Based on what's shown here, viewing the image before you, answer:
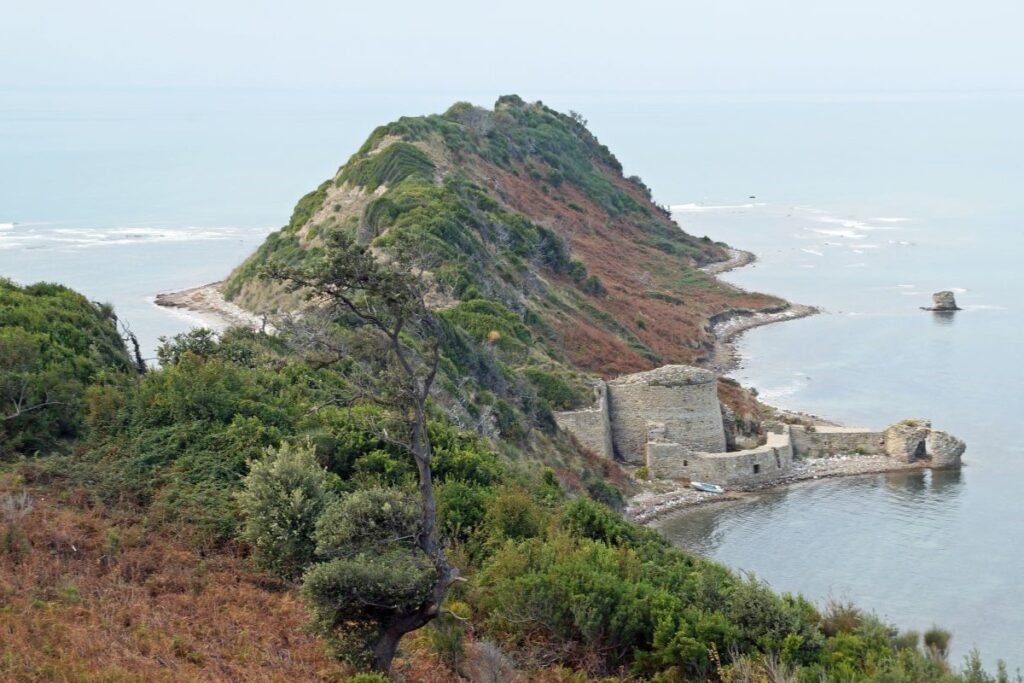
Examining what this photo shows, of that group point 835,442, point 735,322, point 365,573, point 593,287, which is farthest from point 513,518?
point 735,322

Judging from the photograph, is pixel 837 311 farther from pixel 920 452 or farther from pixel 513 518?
pixel 513 518

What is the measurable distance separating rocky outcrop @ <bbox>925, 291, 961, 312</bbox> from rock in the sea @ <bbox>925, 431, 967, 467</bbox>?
31683 mm

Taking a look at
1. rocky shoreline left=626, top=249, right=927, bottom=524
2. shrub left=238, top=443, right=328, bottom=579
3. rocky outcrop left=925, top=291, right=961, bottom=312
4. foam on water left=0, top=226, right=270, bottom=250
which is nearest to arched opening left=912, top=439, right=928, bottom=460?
rocky shoreline left=626, top=249, right=927, bottom=524

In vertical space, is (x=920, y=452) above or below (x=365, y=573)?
below

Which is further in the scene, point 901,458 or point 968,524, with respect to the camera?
point 901,458

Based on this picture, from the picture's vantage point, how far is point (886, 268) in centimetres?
8325

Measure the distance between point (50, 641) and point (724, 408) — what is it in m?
28.8

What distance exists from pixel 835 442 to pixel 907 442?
2.15 metres

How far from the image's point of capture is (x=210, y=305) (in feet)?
136

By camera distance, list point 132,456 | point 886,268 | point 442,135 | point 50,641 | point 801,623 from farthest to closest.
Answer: point 886,268
point 442,135
point 132,456
point 801,623
point 50,641

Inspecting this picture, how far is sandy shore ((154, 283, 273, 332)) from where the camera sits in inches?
1516

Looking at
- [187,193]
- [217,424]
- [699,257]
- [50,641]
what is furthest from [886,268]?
Answer: [50,641]

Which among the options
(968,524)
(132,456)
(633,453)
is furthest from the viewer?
(633,453)

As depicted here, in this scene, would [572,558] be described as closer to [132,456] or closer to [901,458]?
[132,456]
